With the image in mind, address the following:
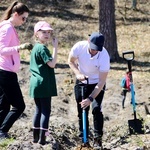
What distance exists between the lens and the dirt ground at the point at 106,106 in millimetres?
6629

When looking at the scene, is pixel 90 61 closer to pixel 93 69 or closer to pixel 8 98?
pixel 93 69

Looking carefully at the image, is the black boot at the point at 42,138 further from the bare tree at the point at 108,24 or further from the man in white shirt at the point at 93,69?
the bare tree at the point at 108,24

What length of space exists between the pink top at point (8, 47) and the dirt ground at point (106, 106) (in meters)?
0.94

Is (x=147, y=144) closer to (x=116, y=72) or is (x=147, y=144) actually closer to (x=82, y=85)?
(x=82, y=85)

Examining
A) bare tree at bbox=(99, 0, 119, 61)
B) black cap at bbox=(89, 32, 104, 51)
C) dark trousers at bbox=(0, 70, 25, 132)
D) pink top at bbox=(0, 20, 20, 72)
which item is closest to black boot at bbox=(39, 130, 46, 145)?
dark trousers at bbox=(0, 70, 25, 132)

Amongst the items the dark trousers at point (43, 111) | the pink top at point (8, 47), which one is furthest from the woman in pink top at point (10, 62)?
the dark trousers at point (43, 111)

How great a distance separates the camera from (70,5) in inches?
830

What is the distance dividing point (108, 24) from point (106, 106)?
468 cm

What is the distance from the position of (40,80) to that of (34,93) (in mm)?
179

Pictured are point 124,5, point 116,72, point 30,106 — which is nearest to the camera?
point 30,106

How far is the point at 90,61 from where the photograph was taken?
20.8 ft

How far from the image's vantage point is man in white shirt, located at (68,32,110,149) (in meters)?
6.18

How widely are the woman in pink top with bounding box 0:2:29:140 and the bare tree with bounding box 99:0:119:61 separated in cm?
827

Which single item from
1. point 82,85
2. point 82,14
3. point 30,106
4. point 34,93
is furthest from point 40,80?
point 82,14
